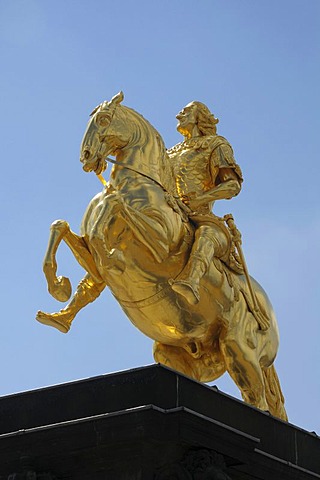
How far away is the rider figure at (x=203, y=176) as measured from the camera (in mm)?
11922

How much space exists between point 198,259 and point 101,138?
1.40 m

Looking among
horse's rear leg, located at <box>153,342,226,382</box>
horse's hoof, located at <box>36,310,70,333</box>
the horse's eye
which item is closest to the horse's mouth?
the horse's eye

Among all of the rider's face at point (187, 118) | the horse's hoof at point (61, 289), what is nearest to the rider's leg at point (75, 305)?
the horse's hoof at point (61, 289)

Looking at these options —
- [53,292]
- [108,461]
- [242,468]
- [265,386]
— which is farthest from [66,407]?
[265,386]

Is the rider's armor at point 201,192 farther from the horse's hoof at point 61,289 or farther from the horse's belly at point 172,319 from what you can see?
the horse's hoof at point 61,289

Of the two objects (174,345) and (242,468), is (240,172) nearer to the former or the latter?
(174,345)

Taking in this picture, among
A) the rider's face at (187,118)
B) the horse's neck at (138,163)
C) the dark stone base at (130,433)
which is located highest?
the rider's face at (187,118)

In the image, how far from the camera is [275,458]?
30.5 feet

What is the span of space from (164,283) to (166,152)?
1427 mm

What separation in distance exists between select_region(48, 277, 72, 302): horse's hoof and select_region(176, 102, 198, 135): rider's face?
95.2 inches

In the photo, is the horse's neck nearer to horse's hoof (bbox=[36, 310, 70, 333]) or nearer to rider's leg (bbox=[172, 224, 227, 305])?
rider's leg (bbox=[172, 224, 227, 305])

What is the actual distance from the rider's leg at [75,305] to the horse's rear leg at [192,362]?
2.76 ft

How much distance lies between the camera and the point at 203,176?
12.8m

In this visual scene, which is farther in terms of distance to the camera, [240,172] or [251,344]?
[240,172]
